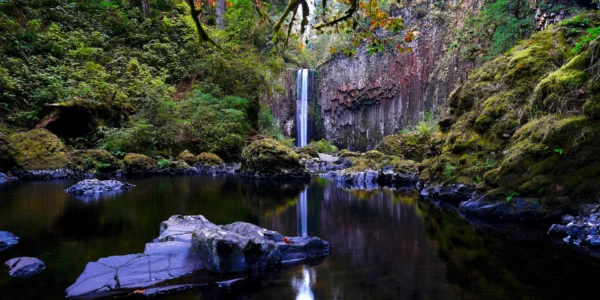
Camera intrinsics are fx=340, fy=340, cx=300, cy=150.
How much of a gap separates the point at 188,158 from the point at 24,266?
11.7 metres

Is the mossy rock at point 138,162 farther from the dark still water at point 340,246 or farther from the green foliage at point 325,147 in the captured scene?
the green foliage at point 325,147

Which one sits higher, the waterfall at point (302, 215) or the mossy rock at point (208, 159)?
the mossy rock at point (208, 159)

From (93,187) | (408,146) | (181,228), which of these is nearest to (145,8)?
(93,187)

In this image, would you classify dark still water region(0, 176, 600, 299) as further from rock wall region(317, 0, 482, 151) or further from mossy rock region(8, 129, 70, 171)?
rock wall region(317, 0, 482, 151)

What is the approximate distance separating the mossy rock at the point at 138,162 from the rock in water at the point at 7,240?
8.81 metres

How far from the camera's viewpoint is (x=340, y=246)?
4.50 meters

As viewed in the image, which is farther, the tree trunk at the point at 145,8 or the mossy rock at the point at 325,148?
the mossy rock at the point at 325,148

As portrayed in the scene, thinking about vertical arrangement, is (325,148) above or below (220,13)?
below

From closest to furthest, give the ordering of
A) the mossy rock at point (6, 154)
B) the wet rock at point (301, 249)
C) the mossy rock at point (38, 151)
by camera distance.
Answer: the wet rock at point (301, 249), the mossy rock at point (6, 154), the mossy rock at point (38, 151)

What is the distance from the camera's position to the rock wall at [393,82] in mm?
21703

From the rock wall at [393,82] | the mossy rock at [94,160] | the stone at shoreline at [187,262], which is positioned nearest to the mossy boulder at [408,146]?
the rock wall at [393,82]

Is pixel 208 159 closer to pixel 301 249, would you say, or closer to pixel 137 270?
pixel 301 249

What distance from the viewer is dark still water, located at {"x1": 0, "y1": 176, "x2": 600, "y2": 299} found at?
3.08 metres

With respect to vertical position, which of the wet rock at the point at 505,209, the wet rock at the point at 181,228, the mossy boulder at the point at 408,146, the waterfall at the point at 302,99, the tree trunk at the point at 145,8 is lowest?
the wet rock at the point at 181,228
